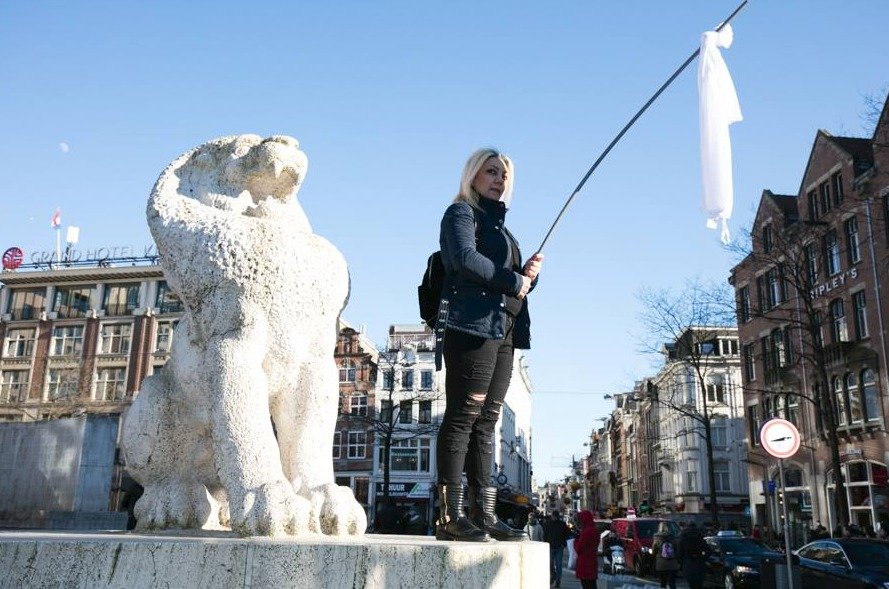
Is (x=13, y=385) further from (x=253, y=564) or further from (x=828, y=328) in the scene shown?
(x=253, y=564)

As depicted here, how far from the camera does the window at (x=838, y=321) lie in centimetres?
3100

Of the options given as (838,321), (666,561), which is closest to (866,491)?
(838,321)

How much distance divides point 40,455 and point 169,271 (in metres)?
12.8

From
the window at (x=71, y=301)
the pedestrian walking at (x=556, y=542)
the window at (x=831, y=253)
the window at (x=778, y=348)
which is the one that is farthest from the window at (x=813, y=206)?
the window at (x=71, y=301)

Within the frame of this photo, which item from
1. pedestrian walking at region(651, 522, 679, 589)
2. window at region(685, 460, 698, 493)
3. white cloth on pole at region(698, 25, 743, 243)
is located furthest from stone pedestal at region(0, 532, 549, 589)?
window at region(685, 460, 698, 493)

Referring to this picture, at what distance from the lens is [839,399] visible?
31016 millimetres

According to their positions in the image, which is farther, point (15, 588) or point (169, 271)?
point (169, 271)

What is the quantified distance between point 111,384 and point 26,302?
10.3 meters

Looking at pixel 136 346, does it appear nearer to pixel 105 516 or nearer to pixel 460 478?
pixel 105 516

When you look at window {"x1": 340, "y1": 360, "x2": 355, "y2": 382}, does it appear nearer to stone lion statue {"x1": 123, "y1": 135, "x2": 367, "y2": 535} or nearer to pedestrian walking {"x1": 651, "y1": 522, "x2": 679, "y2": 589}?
pedestrian walking {"x1": 651, "y1": 522, "x2": 679, "y2": 589}

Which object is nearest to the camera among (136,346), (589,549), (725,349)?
(589,549)

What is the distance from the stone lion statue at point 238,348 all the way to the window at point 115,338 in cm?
5170

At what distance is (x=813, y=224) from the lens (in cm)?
3166

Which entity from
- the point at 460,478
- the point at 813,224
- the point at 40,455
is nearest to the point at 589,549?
the point at 40,455
